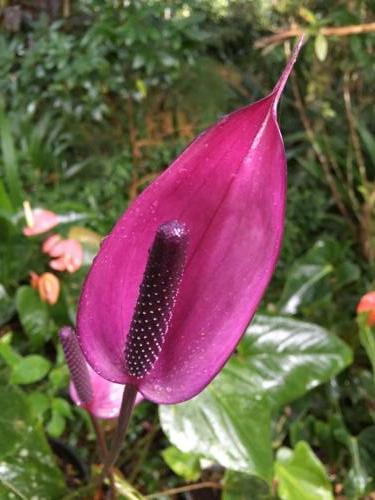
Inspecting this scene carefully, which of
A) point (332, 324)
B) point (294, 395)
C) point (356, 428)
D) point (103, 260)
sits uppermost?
point (103, 260)

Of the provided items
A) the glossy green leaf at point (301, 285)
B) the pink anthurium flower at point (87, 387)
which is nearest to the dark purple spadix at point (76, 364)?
the pink anthurium flower at point (87, 387)

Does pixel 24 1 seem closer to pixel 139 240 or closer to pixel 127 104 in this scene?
pixel 127 104

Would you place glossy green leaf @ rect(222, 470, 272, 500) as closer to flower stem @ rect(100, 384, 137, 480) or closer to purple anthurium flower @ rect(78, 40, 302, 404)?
flower stem @ rect(100, 384, 137, 480)

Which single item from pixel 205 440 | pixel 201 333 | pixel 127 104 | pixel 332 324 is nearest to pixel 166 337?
pixel 201 333

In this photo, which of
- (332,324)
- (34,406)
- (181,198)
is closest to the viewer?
(181,198)

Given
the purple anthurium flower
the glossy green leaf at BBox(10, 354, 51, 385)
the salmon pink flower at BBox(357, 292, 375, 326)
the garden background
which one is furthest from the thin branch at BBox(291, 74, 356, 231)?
the purple anthurium flower

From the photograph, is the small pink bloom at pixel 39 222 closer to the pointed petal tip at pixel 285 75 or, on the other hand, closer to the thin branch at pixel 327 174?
the pointed petal tip at pixel 285 75

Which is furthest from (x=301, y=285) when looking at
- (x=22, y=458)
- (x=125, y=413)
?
(x=125, y=413)
